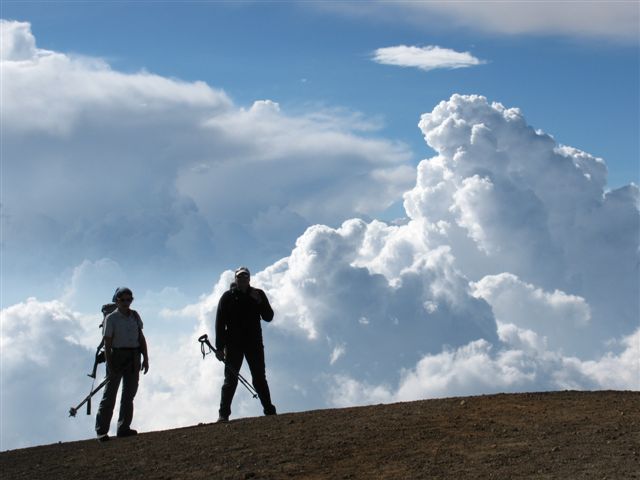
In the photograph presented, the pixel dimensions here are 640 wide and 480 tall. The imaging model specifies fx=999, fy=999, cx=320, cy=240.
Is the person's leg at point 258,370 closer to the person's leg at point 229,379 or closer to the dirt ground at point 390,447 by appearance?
the person's leg at point 229,379

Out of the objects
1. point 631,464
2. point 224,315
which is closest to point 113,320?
point 224,315

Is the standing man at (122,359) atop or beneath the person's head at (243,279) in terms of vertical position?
beneath

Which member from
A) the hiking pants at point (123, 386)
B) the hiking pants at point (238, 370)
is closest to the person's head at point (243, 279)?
the hiking pants at point (238, 370)

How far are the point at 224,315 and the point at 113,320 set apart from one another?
1.86 meters

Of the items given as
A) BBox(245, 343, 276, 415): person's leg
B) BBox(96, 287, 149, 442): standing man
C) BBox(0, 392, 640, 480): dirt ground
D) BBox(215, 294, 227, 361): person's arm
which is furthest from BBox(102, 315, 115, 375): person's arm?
BBox(245, 343, 276, 415): person's leg

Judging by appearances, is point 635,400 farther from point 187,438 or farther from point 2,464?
point 2,464

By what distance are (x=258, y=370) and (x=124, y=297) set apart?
2641 mm

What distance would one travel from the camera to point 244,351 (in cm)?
1709

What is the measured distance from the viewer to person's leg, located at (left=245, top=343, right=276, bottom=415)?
17.0 m

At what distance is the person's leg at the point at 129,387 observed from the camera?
646 inches

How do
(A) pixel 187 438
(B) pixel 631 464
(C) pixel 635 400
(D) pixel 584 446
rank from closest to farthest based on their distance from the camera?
(B) pixel 631 464
(D) pixel 584 446
(A) pixel 187 438
(C) pixel 635 400

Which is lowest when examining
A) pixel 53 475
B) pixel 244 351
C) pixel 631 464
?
pixel 631 464

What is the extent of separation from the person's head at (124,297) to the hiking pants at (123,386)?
75cm

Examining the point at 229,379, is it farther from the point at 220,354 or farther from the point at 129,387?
the point at 129,387
